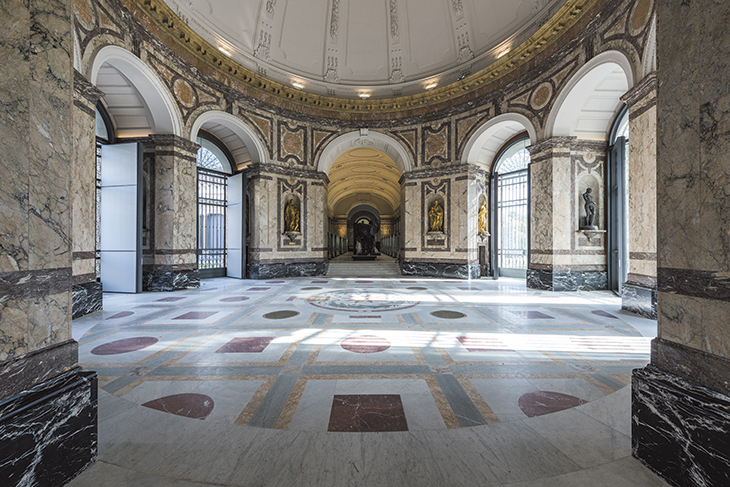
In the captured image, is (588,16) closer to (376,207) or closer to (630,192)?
(630,192)

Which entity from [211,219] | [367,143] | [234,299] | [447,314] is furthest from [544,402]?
[211,219]

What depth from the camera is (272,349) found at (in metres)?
3.51

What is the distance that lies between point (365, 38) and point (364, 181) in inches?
507

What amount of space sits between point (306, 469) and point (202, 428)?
0.84 meters

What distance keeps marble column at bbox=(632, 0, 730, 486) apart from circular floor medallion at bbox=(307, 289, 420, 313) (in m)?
4.26

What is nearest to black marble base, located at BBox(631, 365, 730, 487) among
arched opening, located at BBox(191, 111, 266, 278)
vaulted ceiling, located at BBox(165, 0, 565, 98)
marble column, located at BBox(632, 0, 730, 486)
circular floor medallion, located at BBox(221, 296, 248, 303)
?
marble column, located at BBox(632, 0, 730, 486)

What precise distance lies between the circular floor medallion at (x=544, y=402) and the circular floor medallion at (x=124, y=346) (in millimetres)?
4131

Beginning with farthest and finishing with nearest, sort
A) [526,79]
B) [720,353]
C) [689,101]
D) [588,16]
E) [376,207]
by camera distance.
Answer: [376,207]
[526,79]
[588,16]
[689,101]
[720,353]

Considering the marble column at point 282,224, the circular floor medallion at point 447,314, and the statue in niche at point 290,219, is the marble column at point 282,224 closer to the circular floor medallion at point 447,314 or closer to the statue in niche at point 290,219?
the statue in niche at point 290,219

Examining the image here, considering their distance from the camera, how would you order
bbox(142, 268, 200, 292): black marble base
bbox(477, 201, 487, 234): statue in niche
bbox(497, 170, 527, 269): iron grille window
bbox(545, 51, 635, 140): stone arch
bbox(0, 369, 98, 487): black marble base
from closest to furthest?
bbox(0, 369, 98, 487): black marble base → bbox(545, 51, 635, 140): stone arch → bbox(142, 268, 200, 292): black marble base → bbox(477, 201, 487, 234): statue in niche → bbox(497, 170, 527, 269): iron grille window

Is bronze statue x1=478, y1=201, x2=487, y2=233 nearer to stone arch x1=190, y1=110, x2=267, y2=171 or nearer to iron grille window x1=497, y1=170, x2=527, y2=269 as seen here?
iron grille window x1=497, y1=170, x2=527, y2=269

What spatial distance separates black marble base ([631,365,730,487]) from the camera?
1339 millimetres

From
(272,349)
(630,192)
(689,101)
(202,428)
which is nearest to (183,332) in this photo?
(272,349)

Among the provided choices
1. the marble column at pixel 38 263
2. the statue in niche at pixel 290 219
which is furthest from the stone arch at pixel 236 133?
the marble column at pixel 38 263
